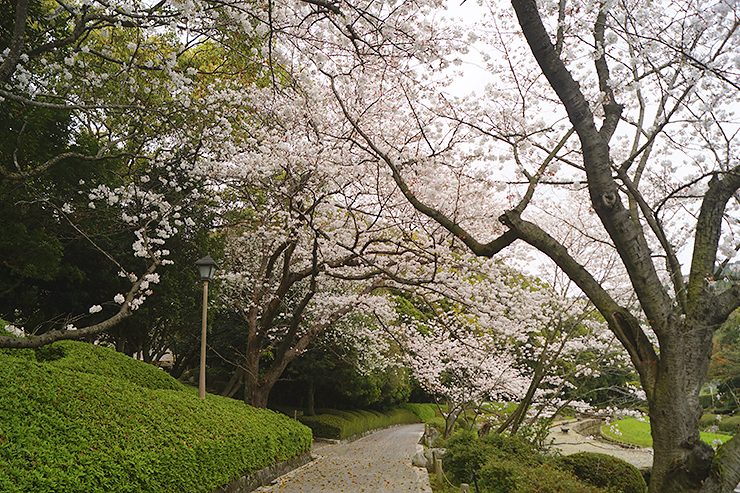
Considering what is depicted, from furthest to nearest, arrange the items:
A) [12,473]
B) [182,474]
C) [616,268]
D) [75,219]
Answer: [616,268], [75,219], [182,474], [12,473]

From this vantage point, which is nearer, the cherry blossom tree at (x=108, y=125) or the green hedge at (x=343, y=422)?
the cherry blossom tree at (x=108, y=125)

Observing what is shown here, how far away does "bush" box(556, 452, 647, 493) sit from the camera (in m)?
7.89

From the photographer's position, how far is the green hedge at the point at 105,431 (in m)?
4.00

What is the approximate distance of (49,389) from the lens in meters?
5.03

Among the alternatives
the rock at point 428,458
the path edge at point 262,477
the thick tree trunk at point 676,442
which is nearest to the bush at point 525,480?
the thick tree trunk at point 676,442

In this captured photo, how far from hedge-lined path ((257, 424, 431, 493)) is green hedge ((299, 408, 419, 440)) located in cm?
280

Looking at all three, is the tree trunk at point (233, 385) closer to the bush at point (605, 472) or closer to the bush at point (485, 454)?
the bush at point (485, 454)

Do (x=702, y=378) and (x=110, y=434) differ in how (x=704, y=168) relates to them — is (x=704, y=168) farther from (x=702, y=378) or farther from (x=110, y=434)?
(x=110, y=434)

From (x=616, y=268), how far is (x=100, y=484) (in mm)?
11052

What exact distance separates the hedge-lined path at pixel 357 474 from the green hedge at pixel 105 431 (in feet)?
3.80

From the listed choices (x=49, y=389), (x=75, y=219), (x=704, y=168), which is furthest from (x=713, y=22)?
(x=75, y=219)

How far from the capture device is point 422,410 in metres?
35.8

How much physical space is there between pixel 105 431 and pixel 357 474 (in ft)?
23.5

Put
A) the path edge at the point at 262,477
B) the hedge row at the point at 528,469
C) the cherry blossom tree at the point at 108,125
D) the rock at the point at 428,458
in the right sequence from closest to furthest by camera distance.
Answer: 1. the hedge row at the point at 528,469
2. the cherry blossom tree at the point at 108,125
3. the path edge at the point at 262,477
4. the rock at the point at 428,458
